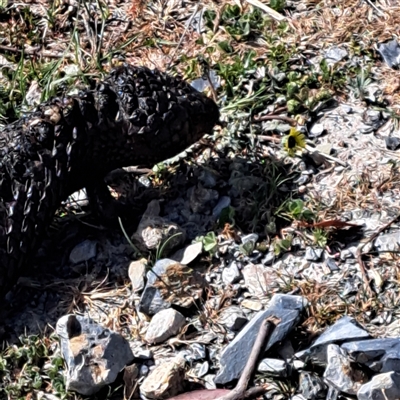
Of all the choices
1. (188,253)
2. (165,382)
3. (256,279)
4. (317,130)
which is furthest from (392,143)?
(165,382)

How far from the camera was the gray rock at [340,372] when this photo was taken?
3715mm

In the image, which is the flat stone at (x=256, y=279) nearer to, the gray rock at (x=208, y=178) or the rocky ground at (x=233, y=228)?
the rocky ground at (x=233, y=228)

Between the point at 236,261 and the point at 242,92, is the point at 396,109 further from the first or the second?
the point at 236,261

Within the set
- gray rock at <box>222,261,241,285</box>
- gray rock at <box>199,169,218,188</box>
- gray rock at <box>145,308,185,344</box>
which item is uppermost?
gray rock at <box>199,169,218,188</box>

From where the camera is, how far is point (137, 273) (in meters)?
4.40

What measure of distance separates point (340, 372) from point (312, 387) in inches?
4.9

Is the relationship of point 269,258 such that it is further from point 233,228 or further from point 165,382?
point 165,382

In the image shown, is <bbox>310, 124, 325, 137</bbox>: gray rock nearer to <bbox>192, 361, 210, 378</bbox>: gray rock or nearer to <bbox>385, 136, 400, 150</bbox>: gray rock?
<bbox>385, 136, 400, 150</bbox>: gray rock

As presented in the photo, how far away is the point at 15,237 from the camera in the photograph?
175 inches

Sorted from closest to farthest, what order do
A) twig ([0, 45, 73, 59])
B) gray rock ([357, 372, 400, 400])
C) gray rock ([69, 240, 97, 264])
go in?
1. gray rock ([357, 372, 400, 400])
2. gray rock ([69, 240, 97, 264])
3. twig ([0, 45, 73, 59])

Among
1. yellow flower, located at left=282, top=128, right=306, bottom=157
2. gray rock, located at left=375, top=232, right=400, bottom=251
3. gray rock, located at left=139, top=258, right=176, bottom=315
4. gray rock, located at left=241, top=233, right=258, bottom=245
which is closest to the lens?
gray rock, located at left=139, top=258, right=176, bottom=315

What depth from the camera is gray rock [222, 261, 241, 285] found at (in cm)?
434

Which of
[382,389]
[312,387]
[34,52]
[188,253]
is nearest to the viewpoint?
[382,389]

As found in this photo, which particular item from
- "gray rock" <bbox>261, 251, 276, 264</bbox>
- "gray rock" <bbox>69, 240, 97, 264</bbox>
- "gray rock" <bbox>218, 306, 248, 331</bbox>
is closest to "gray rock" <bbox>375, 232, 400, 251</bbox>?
"gray rock" <bbox>261, 251, 276, 264</bbox>
